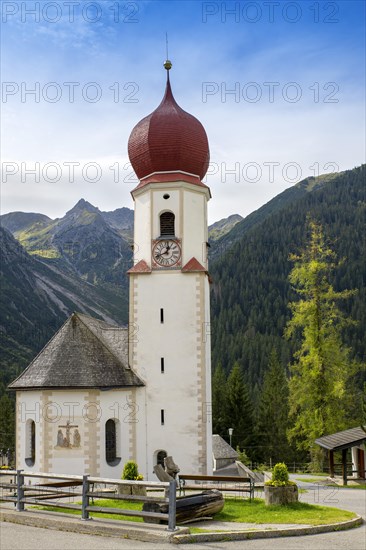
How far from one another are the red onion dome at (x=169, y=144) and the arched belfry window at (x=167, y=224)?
6.98 ft

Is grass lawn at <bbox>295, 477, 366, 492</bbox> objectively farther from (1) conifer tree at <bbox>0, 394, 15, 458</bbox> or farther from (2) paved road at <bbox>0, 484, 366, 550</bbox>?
(1) conifer tree at <bbox>0, 394, 15, 458</bbox>

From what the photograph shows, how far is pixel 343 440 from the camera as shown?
1309 inches

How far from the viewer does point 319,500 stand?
2462cm

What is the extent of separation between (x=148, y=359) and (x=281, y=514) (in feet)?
43.2

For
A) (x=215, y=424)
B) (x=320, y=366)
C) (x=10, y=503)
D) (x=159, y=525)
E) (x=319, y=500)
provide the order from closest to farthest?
1. (x=159, y=525)
2. (x=10, y=503)
3. (x=319, y=500)
4. (x=320, y=366)
5. (x=215, y=424)

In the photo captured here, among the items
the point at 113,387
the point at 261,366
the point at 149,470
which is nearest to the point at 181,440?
the point at 149,470

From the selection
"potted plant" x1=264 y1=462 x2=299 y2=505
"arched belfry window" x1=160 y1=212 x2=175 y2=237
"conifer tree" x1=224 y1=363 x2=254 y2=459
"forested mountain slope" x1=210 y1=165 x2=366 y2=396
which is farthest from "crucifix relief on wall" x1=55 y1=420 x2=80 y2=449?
"forested mountain slope" x1=210 y1=165 x2=366 y2=396

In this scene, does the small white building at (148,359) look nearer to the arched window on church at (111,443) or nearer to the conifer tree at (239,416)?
the arched window on church at (111,443)

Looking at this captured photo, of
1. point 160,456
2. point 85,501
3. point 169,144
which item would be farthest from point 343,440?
point 85,501

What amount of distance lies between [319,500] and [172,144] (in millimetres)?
16793

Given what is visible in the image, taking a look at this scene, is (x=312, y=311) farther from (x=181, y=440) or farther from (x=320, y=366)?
(x=181, y=440)

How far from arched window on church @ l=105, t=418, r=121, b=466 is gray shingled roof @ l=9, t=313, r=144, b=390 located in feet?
5.41

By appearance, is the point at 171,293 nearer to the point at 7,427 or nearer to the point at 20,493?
the point at 20,493

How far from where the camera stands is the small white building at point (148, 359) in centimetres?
2858
